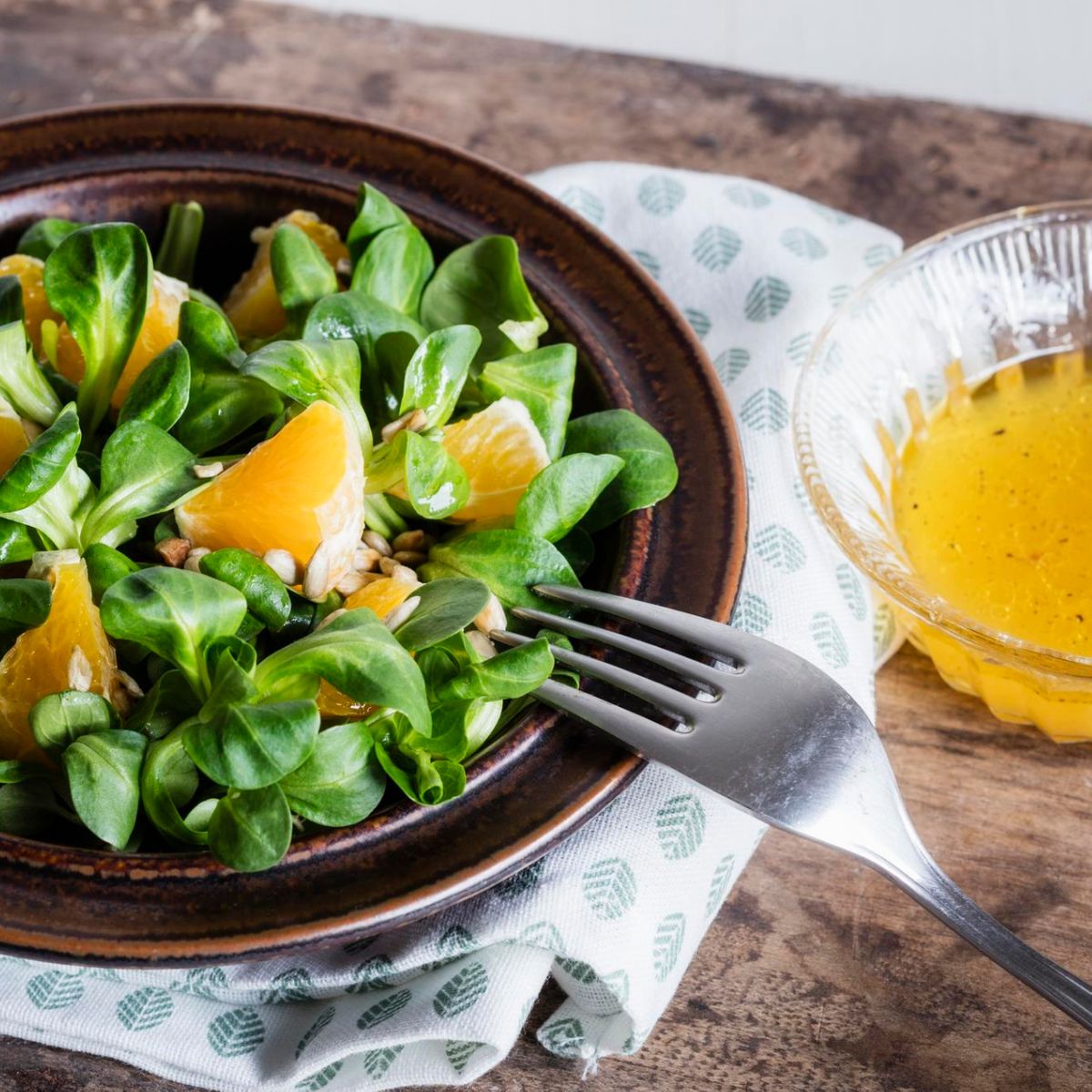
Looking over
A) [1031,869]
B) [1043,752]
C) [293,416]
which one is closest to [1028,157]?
[1043,752]

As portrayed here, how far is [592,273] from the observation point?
1.39m

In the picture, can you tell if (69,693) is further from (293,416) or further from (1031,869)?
(1031,869)

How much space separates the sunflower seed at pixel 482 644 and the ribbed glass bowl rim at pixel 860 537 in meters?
0.36

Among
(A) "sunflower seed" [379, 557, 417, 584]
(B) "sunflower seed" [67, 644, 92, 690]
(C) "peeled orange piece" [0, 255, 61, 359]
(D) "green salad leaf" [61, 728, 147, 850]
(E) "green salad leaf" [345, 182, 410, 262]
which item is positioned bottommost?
(D) "green salad leaf" [61, 728, 147, 850]

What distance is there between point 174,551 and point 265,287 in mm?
356

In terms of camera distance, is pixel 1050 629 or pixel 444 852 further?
pixel 1050 629

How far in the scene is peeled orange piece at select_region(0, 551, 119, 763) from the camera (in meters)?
1.04

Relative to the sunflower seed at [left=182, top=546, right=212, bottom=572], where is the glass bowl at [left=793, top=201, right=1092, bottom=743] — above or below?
above

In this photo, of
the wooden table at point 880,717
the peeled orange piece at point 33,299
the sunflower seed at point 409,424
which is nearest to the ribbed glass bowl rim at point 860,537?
the wooden table at point 880,717

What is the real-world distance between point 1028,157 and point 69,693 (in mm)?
1406

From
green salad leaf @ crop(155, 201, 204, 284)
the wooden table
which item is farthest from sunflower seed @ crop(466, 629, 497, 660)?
green salad leaf @ crop(155, 201, 204, 284)

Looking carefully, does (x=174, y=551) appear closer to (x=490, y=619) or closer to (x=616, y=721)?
(x=490, y=619)

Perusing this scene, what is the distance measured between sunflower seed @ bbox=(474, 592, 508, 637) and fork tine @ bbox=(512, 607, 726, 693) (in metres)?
0.02

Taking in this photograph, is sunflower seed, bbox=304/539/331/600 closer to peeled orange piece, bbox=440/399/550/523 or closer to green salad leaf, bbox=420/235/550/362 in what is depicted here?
peeled orange piece, bbox=440/399/550/523
